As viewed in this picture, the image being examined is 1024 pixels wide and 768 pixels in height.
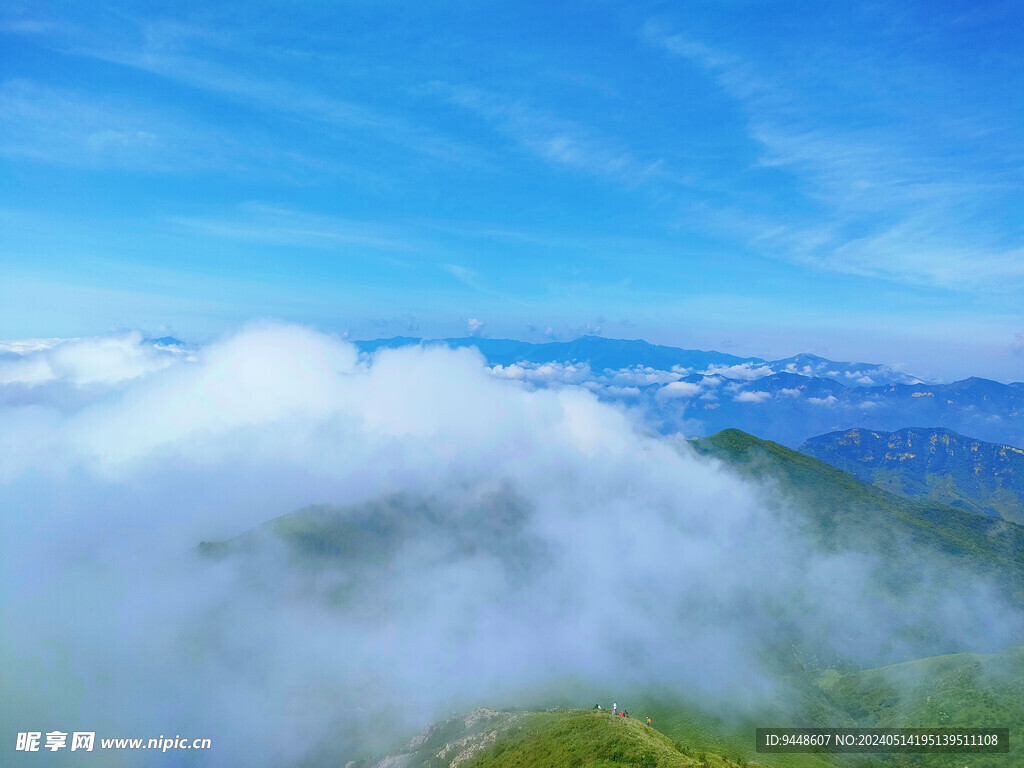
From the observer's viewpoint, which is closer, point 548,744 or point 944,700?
point 548,744

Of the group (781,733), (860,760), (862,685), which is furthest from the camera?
(862,685)

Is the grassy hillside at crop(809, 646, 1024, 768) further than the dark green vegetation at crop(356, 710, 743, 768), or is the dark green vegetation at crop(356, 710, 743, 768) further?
the grassy hillside at crop(809, 646, 1024, 768)

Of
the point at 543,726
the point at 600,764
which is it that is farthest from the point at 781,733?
the point at 600,764

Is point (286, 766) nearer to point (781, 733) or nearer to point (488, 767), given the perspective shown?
point (488, 767)

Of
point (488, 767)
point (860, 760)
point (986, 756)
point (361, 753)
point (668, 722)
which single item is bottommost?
point (361, 753)

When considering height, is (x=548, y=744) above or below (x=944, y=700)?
above

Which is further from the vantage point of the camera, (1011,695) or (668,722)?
(668,722)

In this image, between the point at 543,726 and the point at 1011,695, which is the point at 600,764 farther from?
the point at 1011,695

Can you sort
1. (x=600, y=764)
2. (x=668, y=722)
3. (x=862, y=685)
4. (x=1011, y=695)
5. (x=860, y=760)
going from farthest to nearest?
(x=862, y=685) → (x=668, y=722) → (x=860, y=760) → (x=1011, y=695) → (x=600, y=764)

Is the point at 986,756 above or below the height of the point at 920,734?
above

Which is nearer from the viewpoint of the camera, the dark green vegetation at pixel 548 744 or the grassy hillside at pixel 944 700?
the dark green vegetation at pixel 548 744
